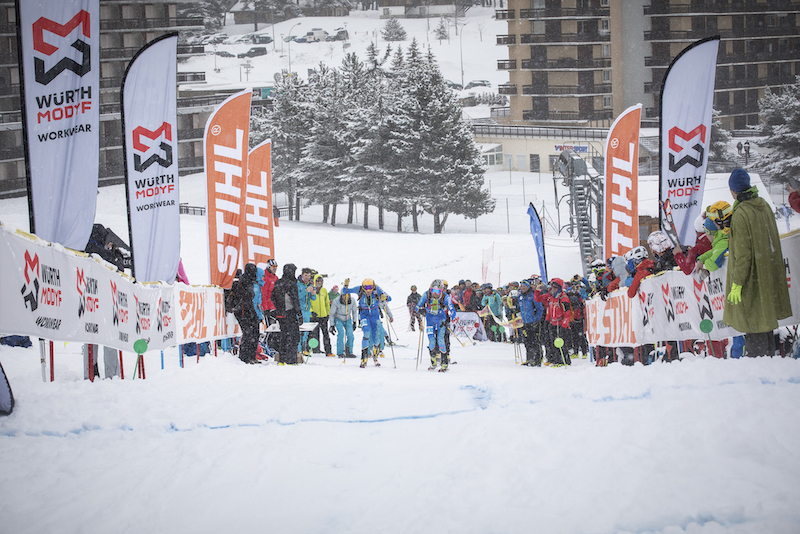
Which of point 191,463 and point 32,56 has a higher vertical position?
point 32,56

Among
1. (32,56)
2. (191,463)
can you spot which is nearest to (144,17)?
(32,56)

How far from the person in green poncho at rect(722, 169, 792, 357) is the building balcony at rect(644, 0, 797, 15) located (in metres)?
71.2

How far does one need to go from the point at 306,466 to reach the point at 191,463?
78cm

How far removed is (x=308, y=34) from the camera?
472 ft

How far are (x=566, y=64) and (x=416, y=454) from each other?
234ft

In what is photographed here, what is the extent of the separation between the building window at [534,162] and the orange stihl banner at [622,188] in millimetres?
54450

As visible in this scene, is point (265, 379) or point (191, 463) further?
point (265, 379)

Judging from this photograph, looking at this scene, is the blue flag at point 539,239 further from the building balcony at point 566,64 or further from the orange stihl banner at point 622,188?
the building balcony at point 566,64

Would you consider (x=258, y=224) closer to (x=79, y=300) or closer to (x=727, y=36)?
(x=79, y=300)

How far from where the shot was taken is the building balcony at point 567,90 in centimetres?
7062

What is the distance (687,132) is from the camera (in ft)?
39.9

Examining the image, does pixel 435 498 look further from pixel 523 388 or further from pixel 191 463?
pixel 523 388

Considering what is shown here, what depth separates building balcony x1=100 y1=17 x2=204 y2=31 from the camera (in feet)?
214

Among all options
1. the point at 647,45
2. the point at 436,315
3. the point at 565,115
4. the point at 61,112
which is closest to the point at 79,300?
the point at 61,112
